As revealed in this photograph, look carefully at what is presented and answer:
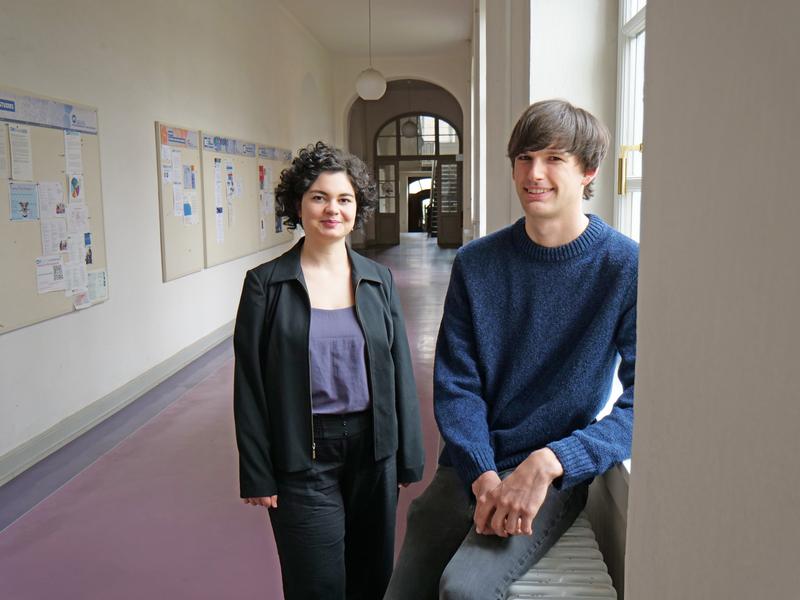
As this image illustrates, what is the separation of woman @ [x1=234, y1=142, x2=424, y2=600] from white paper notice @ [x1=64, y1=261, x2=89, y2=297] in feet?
10.5

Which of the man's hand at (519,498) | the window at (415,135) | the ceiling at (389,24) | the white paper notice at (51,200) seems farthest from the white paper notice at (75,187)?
the window at (415,135)

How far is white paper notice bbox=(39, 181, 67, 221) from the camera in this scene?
4727mm

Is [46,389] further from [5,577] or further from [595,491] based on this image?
[595,491]

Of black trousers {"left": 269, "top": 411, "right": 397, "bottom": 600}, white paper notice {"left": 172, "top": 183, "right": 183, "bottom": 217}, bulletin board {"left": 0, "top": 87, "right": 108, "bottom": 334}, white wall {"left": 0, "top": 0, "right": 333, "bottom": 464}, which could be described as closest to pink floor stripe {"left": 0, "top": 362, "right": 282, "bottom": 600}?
white wall {"left": 0, "top": 0, "right": 333, "bottom": 464}

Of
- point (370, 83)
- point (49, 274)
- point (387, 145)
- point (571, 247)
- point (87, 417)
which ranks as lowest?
point (87, 417)

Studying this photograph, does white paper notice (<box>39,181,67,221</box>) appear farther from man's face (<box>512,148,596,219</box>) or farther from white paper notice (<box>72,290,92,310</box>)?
man's face (<box>512,148,596,219</box>)

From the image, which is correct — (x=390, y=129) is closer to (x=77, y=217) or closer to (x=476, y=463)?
(x=77, y=217)

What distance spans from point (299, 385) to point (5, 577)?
1.92 m

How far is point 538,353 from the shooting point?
5.92 ft

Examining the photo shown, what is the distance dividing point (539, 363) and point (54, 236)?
3.97 meters

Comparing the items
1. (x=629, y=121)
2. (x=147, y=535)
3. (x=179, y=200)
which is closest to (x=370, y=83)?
(x=179, y=200)

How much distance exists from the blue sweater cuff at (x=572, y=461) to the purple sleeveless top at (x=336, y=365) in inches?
28.8

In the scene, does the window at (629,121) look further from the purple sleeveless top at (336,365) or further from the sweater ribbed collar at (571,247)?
the purple sleeveless top at (336,365)

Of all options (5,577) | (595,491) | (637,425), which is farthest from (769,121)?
(5,577)
